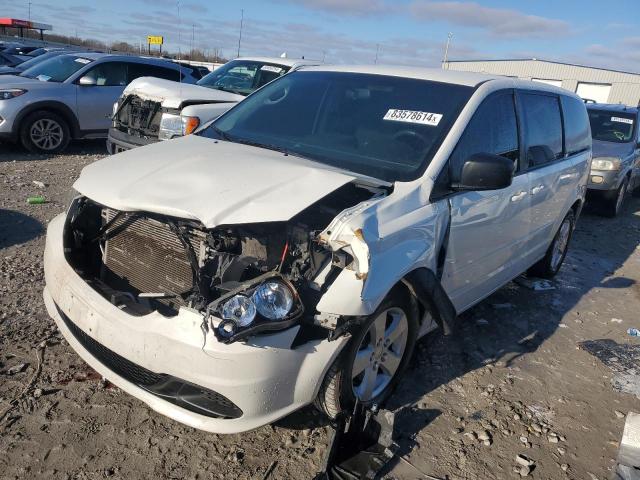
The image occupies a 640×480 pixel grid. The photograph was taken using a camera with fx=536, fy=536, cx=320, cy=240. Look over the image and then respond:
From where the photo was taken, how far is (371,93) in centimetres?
363

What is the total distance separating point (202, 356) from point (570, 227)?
486 cm

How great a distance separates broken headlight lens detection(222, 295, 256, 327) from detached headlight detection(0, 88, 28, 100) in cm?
805

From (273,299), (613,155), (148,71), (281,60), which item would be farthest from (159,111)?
(613,155)

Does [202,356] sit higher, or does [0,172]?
[202,356]

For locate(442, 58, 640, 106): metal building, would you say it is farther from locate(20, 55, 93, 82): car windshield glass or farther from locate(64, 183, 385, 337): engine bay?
locate(64, 183, 385, 337): engine bay

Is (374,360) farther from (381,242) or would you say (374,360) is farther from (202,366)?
(202,366)

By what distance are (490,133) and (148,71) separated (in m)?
8.19

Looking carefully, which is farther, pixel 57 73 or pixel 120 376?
pixel 57 73

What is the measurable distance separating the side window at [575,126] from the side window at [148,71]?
24.7ft

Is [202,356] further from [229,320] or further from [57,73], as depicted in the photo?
[57,73]

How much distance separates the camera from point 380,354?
2963mm

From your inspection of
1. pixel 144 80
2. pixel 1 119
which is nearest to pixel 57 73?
pixel 1 119

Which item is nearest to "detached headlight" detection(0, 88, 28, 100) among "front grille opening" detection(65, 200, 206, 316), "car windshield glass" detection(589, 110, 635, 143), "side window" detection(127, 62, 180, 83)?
"side window" detection(127, 62, 180, 83)

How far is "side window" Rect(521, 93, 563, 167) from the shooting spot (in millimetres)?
4145
